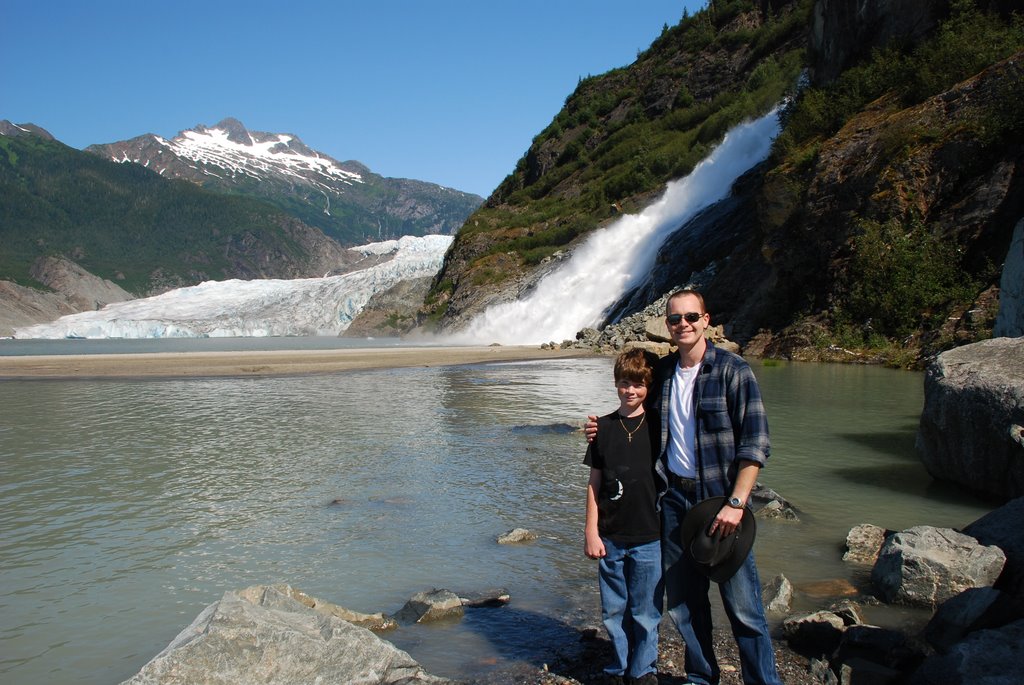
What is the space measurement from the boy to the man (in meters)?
0.09

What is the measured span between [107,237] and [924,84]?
7899 inches

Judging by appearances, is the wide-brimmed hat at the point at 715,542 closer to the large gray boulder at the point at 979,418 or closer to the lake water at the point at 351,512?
the lake water at the point at 351,512

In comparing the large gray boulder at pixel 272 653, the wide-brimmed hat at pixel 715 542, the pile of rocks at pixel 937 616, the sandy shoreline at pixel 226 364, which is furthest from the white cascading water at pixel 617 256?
the wide-brimmed hat at pixel 715 542

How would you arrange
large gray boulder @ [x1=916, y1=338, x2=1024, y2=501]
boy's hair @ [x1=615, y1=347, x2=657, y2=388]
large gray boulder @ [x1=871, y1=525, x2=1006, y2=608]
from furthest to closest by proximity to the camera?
1. large gray boulder @ [x1=916, y1=338, x2=1024, y2=501]
2. large gray boulder @ [x1=871, y1=525, x2=1006, y2=608]
3. boy's hair @ [x1=615, y1=347, x2=657, y2=388]

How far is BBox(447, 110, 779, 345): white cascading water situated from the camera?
4469 cm

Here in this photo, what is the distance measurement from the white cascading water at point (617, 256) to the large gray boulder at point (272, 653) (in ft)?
128

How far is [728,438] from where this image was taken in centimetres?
383

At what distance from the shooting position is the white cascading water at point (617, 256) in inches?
1759

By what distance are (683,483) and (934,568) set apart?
2384 millimetres

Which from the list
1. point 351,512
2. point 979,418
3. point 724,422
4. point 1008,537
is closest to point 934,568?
point 1008,537

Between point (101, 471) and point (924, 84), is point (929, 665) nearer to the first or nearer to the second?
point (101, 471)

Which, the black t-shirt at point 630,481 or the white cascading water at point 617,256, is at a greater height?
the white cascading water at point 617,256

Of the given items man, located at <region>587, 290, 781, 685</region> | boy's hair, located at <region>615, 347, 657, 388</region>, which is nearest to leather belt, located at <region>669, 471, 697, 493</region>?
man, located at <region>587, 290, 781, 685</region>

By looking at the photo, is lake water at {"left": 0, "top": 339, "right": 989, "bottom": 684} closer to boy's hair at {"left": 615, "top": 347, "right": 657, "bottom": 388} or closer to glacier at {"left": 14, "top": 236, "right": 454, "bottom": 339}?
boy's hair at {"left": 615, "top": 347, "right": 657, "bottom": 388}
